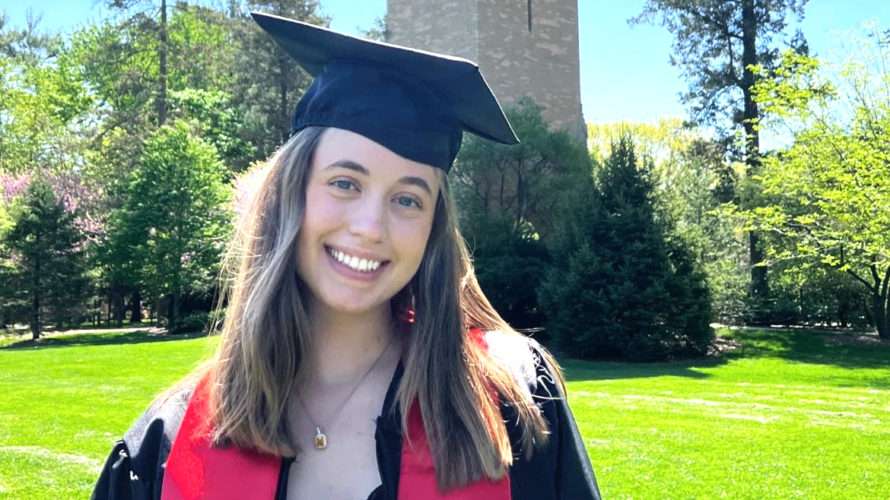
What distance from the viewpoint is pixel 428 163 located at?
1.83 m

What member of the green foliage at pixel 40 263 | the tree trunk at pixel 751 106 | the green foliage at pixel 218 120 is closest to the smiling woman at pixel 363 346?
the green foliage at pixel 40 263

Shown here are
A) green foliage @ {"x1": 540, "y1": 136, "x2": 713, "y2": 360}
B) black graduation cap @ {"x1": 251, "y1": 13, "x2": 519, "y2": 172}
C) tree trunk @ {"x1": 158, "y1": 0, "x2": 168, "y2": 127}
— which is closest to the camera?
black graduation cap @ {"x1": 251, "y1": 13, "x2": 519, "y2": 172}

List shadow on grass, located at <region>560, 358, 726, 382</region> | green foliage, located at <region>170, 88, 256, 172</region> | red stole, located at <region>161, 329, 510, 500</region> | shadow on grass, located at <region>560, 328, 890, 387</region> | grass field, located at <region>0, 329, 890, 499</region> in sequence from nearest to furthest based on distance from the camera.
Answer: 1. red stole, located at <region>161, 329, 510, 500</region>
2. grass field, located at <region>0, 329, 890, 499</region>
3. shadow on grass, located at <region>560, 358, 726, 382</region>
4. shadow on grass, located at <region>560, 328, 890, 387</region>
5. green foliage, located at <region>170, 88, 256, 172</region>

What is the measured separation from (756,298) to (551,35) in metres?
9.87

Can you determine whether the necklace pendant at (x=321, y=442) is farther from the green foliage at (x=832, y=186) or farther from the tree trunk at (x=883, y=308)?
the tree trunk at (x=883, y=308)

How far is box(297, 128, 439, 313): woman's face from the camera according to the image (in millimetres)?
1752

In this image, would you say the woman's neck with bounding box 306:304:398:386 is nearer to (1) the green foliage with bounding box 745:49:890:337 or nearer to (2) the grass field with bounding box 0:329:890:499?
(2) the grass field with bounding box 0:329:890:499

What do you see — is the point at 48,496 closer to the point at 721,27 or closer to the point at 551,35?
the point at 551,35

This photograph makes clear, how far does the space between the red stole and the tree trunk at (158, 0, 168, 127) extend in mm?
32235

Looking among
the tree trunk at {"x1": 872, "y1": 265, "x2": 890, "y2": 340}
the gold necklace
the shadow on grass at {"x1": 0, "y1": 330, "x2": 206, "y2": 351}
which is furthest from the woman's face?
the tree trunk at {"x1": 872, "y1": 265, "x2": 890, "y2": 340}

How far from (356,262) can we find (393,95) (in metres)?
0.40

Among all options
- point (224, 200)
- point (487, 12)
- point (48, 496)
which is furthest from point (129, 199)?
point (48, 496)

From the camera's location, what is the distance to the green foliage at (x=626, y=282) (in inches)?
677

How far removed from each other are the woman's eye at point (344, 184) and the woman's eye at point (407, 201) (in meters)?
0.09
